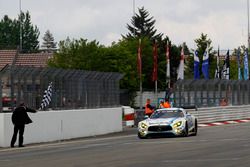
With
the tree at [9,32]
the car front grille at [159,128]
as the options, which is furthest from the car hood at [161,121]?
the tree at [9,32]

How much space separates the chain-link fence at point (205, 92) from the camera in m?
45.9

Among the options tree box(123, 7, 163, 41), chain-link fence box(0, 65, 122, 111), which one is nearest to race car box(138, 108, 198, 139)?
chain-link fence box(0, 65, 122, 111)

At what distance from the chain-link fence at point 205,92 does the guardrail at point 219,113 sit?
590mm

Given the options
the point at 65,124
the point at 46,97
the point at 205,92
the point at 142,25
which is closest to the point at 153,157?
the point at 46,97

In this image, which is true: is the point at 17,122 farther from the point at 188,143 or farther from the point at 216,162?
the point at 216,162

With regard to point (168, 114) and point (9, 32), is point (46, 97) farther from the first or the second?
point (9, 32)

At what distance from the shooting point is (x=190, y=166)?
629 inches

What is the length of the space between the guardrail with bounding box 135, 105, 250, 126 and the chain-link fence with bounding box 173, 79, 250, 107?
1.94ft

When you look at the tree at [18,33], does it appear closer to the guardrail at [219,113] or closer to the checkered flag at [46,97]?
the guardrail at [219,113]

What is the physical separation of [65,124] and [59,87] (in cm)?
155

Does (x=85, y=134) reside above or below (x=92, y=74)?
below

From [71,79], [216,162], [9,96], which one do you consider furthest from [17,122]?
[216,162]

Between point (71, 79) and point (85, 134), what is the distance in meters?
2.53

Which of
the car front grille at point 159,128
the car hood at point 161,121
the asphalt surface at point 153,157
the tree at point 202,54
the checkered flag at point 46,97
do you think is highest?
the tree at point 202,54
